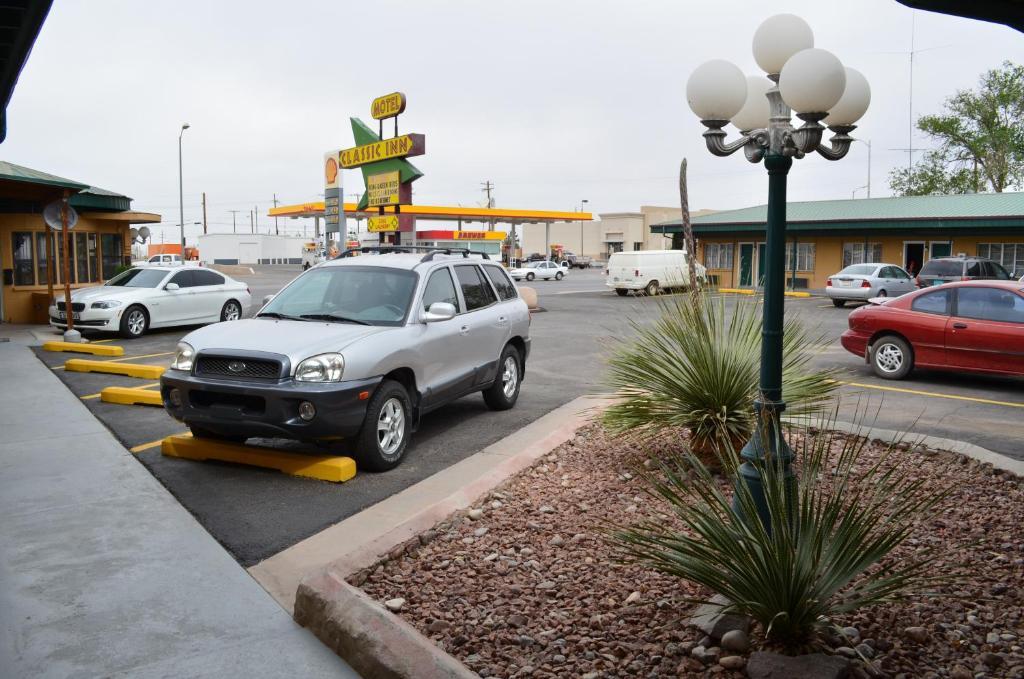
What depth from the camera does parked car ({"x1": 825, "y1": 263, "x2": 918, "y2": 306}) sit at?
1062 inches

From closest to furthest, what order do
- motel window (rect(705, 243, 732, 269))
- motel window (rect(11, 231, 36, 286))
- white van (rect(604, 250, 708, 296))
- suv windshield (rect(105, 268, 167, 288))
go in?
suv windshield (rect(105, 268, 167, 288)), motel window (rect(11, 231, 36, 286)), white van (rect(604, 250, 708, 296)), motel window (rect(705, 243, 732, 269))

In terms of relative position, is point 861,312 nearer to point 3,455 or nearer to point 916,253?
point 3,455

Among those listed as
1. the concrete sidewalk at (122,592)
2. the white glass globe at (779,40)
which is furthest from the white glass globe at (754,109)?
the concrete sidewalk at (122,592)

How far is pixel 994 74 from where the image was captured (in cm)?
5462

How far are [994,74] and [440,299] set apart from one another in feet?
196

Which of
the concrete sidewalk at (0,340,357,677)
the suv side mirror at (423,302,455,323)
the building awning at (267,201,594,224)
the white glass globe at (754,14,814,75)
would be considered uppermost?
the building awning at (267,201,594,224)

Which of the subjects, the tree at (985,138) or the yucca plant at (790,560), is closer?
the yucca plant at (790,560)

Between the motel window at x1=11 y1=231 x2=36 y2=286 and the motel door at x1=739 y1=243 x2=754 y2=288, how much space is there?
30.0m

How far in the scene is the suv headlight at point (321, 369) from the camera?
625 centimetres

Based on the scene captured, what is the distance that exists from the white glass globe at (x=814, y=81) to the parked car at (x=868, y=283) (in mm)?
24378

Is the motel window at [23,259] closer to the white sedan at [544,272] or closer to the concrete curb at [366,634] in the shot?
the concrete curb at [366,634]

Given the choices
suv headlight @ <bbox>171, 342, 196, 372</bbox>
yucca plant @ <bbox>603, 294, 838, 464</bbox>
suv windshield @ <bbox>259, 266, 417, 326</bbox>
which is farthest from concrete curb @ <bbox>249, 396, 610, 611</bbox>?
suv headlight @ <bbox>171, 342, 196, 372</bbox>

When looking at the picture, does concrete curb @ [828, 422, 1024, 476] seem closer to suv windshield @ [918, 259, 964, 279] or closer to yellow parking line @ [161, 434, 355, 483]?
yellow parking line @ [161, 434, 355, 483]

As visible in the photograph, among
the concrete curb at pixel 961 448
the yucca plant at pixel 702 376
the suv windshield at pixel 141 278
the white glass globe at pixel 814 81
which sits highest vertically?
the white glass globe at pixel 814 81
